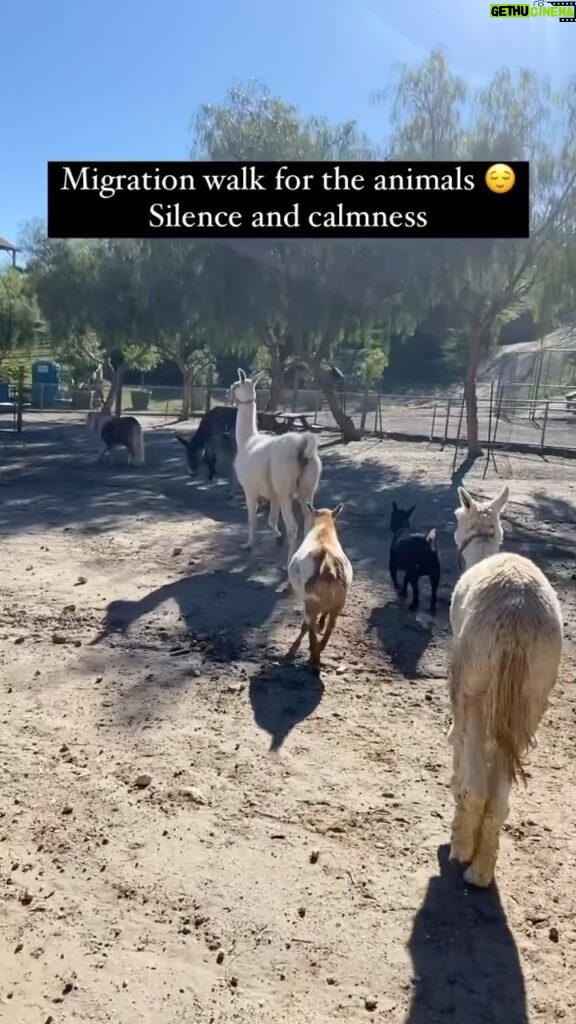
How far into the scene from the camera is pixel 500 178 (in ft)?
50.0

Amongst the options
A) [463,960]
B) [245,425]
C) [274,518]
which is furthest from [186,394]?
[463,960]

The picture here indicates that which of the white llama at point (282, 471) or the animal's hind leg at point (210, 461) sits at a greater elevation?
the white llama at point (282, 471)

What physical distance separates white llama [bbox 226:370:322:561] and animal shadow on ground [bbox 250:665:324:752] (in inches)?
93.2

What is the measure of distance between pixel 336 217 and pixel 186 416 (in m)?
18.3

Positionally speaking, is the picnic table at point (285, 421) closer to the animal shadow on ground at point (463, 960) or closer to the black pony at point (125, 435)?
the black pony at point (125, 435)

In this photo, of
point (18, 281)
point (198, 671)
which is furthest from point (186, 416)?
point (198, 671)

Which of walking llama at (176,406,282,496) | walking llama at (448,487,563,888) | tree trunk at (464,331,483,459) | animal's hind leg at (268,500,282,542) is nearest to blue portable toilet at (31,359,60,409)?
tree trunk at (464,331,483,459)

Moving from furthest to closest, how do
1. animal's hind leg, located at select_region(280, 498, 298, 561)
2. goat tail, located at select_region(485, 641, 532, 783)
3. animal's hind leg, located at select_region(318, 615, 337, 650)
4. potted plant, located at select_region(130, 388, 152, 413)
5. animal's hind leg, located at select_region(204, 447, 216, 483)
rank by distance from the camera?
potted plant, located at select_region(130, 388, 152, 413), animal's hind leg, located at select_region(204, 447, 216, 483), animal's hind leg, located at select_region(280, 498, 298, 561), animal's hind leg, located at select_region(318, 615, 337, 650), goat tail, located at select_region(485, 641, 532, 783)

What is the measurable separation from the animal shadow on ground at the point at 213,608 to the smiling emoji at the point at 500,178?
425 inches

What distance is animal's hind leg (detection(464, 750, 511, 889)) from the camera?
3.23 metres

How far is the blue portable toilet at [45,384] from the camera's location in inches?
1395

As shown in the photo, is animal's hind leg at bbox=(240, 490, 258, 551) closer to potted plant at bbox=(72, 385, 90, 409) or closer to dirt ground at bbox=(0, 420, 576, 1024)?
A: dirt ground at bbox=(0, 420, 576, 1024)

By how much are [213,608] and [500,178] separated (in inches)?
479

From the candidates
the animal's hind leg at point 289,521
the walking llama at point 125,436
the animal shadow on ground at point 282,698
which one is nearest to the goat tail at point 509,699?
the animal shadow on ground at point 282,698
